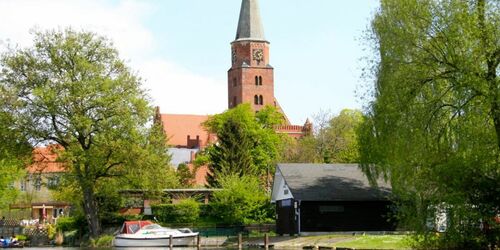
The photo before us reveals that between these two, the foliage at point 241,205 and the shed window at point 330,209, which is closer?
the shed window at point 330,209

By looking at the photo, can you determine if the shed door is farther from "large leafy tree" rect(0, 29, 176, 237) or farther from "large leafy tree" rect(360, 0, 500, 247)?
"large leafy tree" rect(360, 0, 500, 247)

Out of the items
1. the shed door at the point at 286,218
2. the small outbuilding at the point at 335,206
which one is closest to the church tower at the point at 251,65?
the shed door at the point at 286,218

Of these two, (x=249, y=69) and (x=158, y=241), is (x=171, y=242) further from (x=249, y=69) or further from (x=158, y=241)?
(x=249, y=69)

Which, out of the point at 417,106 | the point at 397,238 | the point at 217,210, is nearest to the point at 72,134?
the point at 217,210

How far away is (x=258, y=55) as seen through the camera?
123438 millimetres

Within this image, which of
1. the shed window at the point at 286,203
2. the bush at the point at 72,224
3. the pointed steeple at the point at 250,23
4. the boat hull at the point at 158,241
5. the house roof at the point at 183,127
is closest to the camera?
the boat hull at the point at 158,241

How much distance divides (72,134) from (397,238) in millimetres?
22489

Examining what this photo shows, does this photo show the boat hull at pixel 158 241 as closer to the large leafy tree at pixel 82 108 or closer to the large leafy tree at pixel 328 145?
the large leafy tree at pixel 82 108

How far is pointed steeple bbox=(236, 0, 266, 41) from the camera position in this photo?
4783 inches

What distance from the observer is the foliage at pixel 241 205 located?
5547cm

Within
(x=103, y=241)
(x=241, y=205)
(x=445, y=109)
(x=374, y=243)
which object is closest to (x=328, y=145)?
(x=241, y=205)

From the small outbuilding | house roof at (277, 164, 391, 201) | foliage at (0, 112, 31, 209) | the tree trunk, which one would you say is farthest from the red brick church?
the small outbuilding

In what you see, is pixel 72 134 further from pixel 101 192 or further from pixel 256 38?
pixel 256 38

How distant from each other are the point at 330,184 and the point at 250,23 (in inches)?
3030
